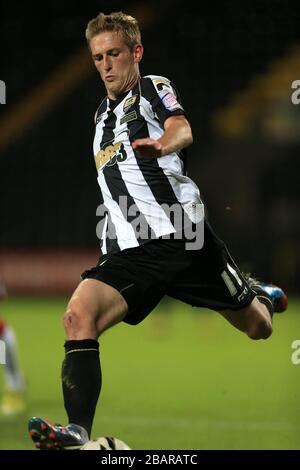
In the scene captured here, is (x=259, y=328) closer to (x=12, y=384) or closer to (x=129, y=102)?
(x=129, y=102)

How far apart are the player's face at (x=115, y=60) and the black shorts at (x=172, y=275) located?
785 millimetres

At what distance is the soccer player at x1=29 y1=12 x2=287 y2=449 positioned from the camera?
14.3 ft

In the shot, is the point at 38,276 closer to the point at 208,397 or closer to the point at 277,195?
the point at 277,195

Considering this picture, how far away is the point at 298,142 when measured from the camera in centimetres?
1788

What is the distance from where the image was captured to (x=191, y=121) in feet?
57.7

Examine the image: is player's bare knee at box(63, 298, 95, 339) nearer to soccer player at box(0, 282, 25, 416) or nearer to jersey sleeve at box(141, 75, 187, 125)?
jersey sleeve at box(141, 75, 187, 125)

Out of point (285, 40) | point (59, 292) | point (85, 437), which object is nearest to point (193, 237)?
point (85, 437)

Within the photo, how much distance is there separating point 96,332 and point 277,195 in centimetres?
1380

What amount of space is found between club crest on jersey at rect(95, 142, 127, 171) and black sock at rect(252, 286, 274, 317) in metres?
1.25

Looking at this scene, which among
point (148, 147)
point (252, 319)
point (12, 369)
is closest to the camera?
point (148, 147)

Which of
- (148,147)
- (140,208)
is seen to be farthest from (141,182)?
(148,147)

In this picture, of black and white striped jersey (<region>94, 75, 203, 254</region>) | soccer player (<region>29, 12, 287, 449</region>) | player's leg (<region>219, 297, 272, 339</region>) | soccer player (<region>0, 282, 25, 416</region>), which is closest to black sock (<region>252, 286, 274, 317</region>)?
player's leg (<region>219, 297, 272, 339</region>)

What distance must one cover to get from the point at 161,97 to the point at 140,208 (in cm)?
54

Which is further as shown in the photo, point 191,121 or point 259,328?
point 191,121
